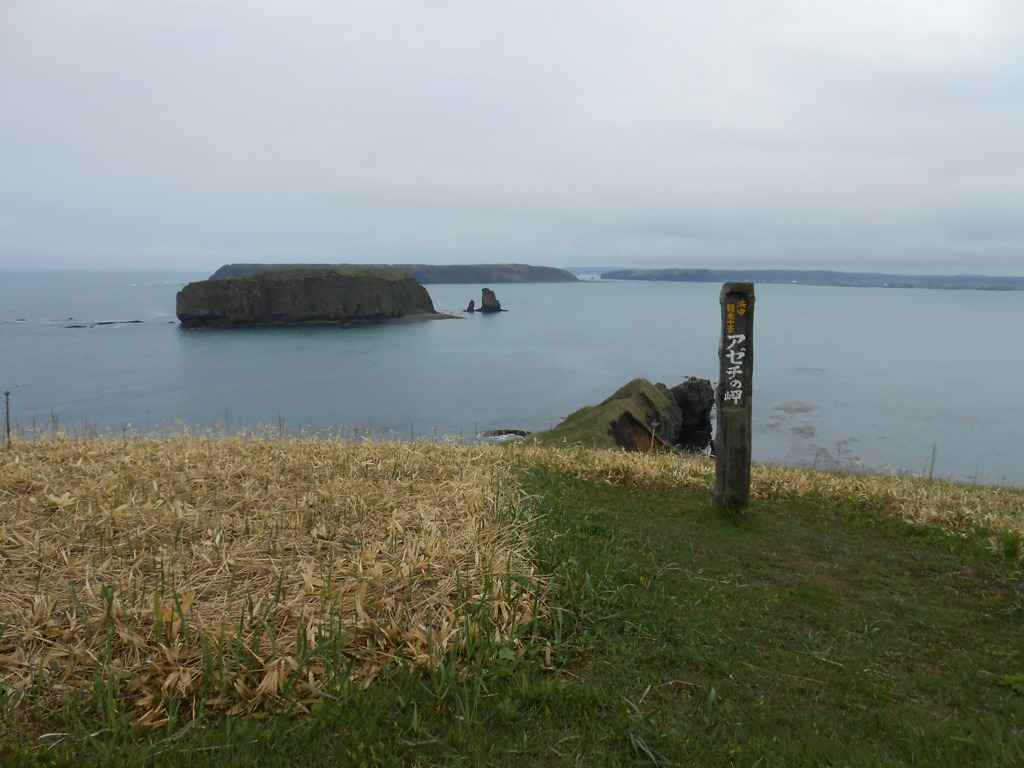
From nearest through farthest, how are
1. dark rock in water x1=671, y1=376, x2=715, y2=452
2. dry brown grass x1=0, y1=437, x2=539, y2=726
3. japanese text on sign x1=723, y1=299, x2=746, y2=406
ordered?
dry brown grass x1=0, y1=437, x2=539, y2=726
japanese text on sign x1=723, y1=299, x2=746, y2=406
dark rock in water x1=671, y1=376, x2=715, y2=452

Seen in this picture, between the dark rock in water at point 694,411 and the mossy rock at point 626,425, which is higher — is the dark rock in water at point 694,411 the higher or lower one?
the lower one

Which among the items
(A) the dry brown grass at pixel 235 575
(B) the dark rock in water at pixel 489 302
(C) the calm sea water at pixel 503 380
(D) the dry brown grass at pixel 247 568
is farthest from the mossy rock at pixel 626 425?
(B) the dark rock in water at pixel 489 302

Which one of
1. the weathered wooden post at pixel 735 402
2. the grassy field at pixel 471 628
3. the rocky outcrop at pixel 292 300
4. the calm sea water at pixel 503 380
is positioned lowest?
the calm sea water at pixel 503 380

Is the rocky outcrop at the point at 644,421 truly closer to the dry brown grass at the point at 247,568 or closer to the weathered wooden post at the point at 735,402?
the weathered wooden post at the point at 735,402

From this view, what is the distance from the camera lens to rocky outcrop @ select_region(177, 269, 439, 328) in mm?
96750

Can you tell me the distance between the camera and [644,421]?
23422mm

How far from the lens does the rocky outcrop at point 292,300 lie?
96.8 meters

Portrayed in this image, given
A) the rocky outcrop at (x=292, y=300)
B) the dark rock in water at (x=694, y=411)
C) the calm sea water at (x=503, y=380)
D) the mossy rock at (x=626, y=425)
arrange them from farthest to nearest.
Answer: the rocky outcrop at (x=292, y=300) < the calm sea water at (x=503, y=380) < the dark rock in water at (x=694, y=411) < the mossy rock at (x=626, y=425)

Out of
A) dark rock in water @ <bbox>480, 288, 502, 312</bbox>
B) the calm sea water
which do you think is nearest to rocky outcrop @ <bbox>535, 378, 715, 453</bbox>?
the calm sea water

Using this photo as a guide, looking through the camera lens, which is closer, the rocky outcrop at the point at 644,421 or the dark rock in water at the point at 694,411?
the rocky outcrop at the point at 644,421

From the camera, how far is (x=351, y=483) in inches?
270

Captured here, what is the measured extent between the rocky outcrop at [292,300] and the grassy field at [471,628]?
98947 millimetres

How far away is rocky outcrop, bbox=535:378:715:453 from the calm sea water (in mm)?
3795

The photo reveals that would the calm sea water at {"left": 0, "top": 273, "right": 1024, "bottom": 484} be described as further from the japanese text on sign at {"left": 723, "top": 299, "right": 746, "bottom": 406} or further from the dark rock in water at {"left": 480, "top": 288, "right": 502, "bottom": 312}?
the dark rock in water at {"left": 480, "top": 288, "right": 502, "bottom": 312}
